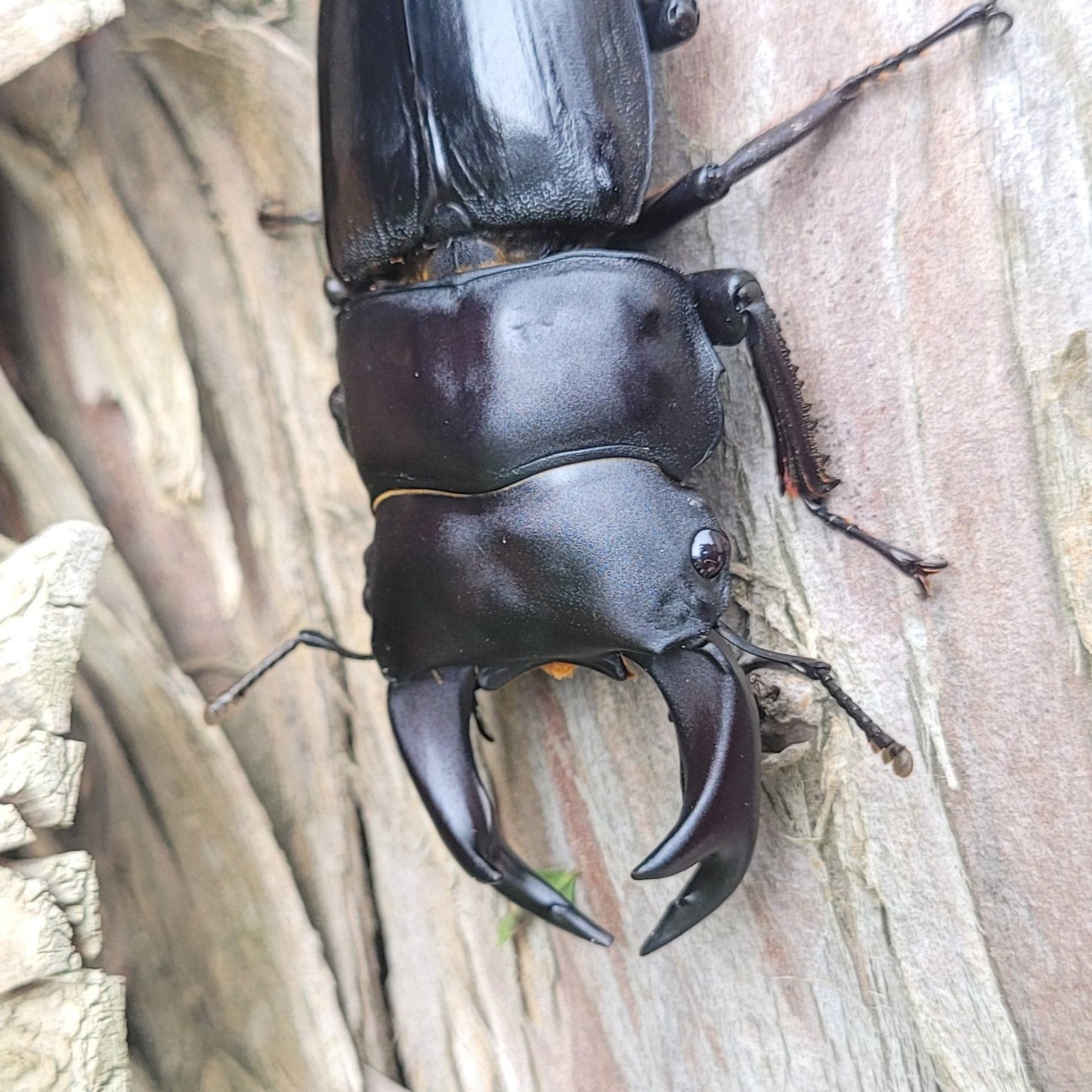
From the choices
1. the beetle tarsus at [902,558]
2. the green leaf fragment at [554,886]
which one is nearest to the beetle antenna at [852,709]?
the beetle tarsus at [902,558]

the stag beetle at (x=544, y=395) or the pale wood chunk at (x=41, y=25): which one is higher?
the pale wood chunk at (x=41, y=25)

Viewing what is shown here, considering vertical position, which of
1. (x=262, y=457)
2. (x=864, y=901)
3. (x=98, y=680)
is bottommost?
(x=864, y=901)

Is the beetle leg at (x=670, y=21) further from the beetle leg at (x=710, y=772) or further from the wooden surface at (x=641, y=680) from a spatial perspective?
the beetle leg at (x=710, y=772)

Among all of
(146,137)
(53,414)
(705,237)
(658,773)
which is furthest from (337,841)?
(146,137)

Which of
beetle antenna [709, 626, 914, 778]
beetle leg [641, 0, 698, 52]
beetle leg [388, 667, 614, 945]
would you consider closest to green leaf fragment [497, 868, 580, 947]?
beetle leg [388, 667, 614, 945]

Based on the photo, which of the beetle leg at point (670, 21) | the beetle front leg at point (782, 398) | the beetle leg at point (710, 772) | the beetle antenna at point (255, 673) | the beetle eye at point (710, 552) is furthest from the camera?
the beetle antenna at point (255, 673)

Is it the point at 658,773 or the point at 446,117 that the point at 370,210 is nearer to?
the point at 446,117

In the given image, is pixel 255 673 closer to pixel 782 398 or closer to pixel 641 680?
pixel 641 680
